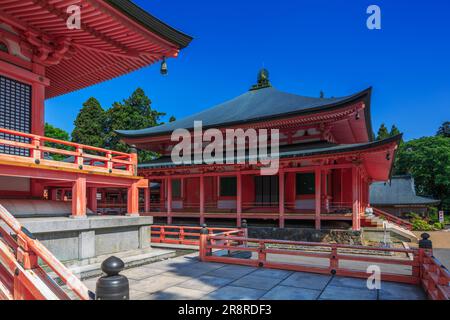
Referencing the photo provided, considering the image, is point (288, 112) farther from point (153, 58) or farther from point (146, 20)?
point (146, 20)

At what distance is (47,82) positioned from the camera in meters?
9.97

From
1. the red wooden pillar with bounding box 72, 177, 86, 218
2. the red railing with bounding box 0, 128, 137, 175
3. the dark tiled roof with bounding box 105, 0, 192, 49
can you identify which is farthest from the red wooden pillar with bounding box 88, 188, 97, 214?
the dark tiled roof with bounding box 105, 0, 192, 49

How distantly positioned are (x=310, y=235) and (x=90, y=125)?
3824 cm

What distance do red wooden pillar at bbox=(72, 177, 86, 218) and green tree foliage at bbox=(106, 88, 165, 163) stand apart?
3513 centimetres

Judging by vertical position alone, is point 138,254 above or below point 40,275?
below

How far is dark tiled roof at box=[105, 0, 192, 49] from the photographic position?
8.34 meters

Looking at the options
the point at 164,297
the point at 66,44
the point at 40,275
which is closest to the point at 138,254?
the point at 164,297

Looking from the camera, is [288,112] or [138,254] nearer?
[138,254]

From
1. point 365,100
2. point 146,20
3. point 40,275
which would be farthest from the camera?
point 365,100

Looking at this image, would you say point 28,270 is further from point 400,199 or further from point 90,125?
point 90,125

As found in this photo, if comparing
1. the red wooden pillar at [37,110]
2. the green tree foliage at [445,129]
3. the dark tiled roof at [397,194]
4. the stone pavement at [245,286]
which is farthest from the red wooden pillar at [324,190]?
the green tree foliage at [445,129]

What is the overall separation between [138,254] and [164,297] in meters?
4.23

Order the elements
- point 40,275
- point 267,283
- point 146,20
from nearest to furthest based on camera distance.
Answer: point 40,275
point 267,283
point 146,20

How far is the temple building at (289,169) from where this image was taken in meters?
15.6
